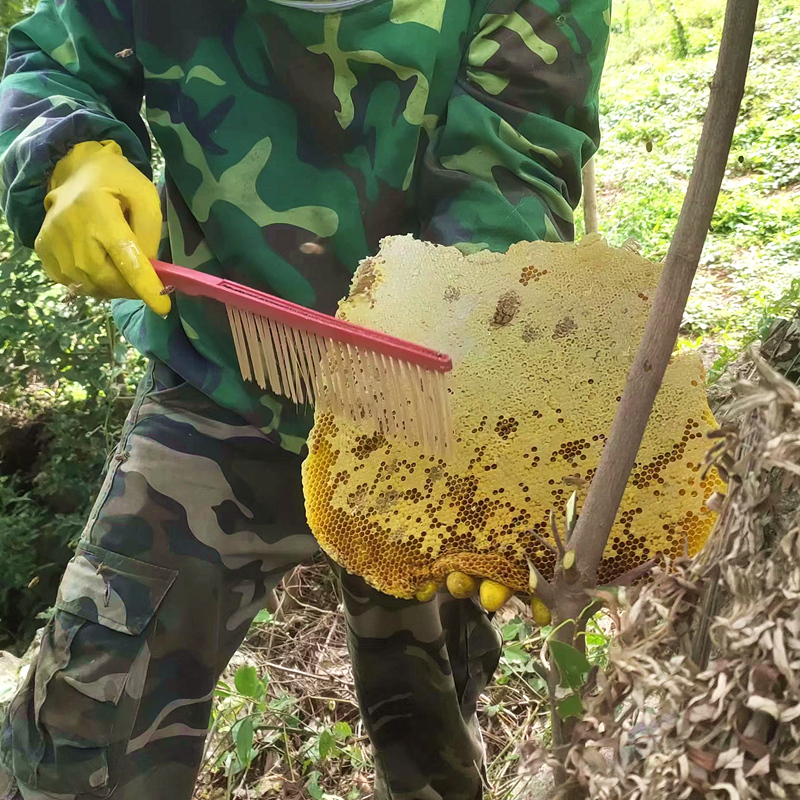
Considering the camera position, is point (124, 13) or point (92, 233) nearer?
point (92, 233)

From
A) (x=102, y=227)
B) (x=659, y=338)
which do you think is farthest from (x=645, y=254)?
(x=659, y=338)

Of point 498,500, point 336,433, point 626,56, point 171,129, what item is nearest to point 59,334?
point 171,129

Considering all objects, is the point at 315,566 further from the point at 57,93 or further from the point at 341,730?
the point at 57,93

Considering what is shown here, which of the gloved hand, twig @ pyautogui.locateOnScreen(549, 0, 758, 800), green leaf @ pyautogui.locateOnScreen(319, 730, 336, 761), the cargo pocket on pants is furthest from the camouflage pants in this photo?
twig @ pyautogui.locateOnScreen(549, 0, 758, 800)

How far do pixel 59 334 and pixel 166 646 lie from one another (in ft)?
4.02

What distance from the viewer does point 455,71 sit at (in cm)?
108

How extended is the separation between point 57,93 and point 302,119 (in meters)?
0.33

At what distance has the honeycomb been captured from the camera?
764 millimetres

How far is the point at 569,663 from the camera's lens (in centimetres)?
49

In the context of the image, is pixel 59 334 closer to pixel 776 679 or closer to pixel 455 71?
pixel 455 71

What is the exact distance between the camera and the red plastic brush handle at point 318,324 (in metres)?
0.77

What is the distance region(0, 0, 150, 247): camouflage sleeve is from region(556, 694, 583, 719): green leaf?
2.80 ft

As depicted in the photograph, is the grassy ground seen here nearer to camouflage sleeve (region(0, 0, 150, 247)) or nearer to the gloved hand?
the gloved hand

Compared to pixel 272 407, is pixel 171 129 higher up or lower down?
higher up
